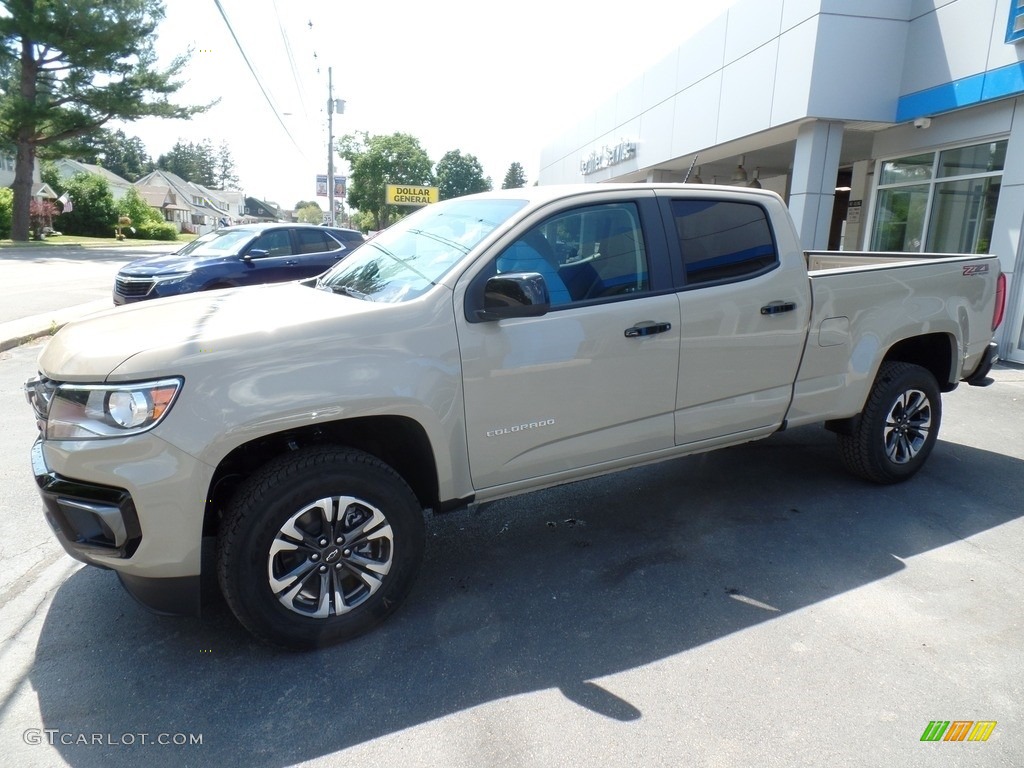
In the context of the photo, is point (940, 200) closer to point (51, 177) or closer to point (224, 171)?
Result: point (51, 177)

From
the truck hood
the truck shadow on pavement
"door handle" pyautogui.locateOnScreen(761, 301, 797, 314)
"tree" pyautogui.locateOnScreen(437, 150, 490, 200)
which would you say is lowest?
the truck shadow on pavement

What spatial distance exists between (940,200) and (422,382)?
11.1 m

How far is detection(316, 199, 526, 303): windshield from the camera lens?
326 centimetres

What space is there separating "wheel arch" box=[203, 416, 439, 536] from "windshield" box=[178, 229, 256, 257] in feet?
27.3

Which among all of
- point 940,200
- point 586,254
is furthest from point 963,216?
point 586,254

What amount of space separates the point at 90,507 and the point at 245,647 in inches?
35.7

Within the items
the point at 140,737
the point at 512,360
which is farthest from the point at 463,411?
the point at 140,737

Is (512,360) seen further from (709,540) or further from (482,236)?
(709,540)

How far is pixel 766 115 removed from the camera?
39.0 ft

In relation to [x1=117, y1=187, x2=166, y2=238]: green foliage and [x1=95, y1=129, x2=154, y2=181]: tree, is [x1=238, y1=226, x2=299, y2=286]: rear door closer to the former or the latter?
[x1=117, y1=187, x2=166, y2=238]: green foliage

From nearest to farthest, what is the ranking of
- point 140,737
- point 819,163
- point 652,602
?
point 140,737
point 652,602
point 819,163

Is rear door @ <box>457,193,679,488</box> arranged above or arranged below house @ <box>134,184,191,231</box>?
below

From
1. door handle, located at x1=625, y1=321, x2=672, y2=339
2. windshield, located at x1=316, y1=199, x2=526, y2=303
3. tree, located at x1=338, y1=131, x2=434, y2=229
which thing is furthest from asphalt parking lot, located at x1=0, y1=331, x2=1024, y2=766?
tree, located at x1=338, y1=131, x2=434, y2=229

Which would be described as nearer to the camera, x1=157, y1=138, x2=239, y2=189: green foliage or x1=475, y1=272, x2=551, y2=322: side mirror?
x1=475, y1=272, x2=551, y2=322: side mirror
